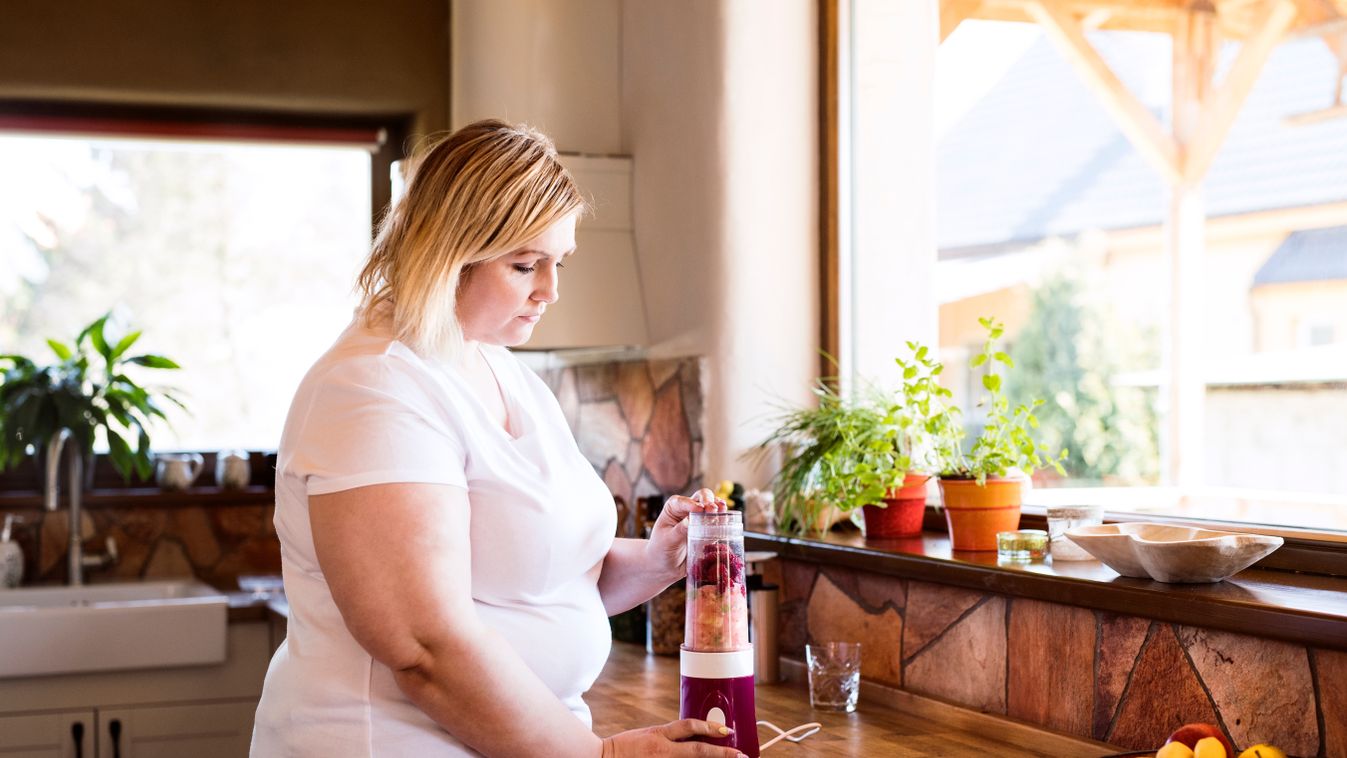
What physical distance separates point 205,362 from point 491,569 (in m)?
3.24

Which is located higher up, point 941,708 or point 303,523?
point 303,523

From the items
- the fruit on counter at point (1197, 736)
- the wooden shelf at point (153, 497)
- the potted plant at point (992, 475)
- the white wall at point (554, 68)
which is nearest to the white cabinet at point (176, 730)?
the wooden shelf at point (153, 497)

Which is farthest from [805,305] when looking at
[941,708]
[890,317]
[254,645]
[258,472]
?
[258,472]

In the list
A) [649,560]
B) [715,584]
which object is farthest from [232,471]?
[715,584]

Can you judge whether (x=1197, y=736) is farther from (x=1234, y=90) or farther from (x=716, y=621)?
(x=1234, y=90)

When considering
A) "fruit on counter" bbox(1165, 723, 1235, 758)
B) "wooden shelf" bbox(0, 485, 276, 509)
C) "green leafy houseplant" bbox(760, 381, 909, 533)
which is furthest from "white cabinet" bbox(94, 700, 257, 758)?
"fruit on counter" bbox(1165, 723, 1235, 758)

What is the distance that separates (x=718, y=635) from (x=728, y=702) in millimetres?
78

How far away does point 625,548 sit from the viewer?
1.71 metres

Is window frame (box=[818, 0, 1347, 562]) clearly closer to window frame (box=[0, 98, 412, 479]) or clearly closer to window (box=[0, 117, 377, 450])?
window frame (box=[0, 98, 412, 479])

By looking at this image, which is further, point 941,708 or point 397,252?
point 941,708

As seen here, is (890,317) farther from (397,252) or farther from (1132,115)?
(397,252)

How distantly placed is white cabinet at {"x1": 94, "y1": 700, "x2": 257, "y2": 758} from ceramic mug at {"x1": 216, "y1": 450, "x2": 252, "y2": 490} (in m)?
0.96

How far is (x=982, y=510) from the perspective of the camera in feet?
7.52

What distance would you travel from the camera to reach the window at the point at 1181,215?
3029 millimetres
